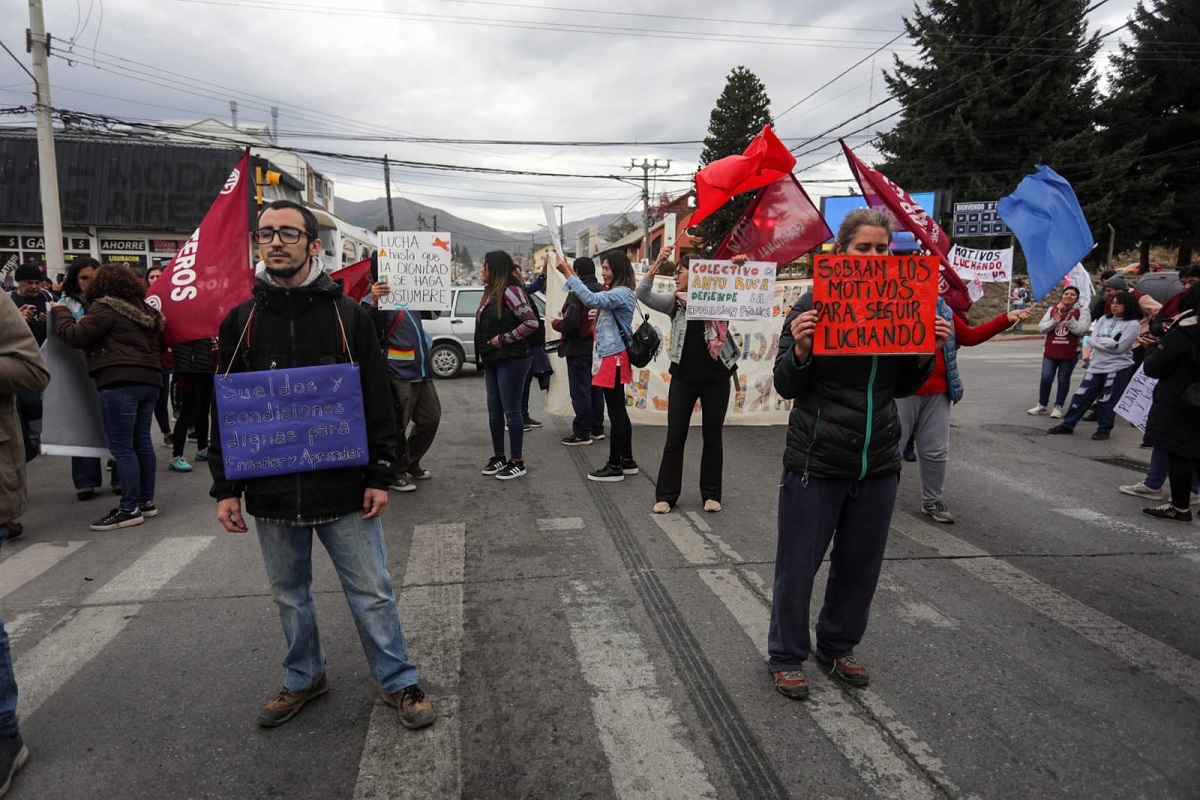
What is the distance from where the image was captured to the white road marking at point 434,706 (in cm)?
259

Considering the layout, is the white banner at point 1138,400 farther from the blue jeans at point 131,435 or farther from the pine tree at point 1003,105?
the pine tree at point 1003,105

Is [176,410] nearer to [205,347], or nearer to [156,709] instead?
[205,347]

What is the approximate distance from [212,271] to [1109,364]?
31.6ft

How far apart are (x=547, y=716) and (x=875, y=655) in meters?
1.62

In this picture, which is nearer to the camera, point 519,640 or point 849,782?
point 849,782

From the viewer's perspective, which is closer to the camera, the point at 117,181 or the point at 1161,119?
the point at 117,181

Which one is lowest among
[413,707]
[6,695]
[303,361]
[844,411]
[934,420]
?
[413,707]

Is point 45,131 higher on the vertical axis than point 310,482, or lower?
higher

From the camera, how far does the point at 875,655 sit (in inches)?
138

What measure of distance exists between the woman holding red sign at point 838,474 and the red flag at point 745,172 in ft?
6.90


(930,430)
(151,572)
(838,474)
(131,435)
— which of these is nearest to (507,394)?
(131,435)

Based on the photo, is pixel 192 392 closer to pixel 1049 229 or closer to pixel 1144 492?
pixel 1049 229

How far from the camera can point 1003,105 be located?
3291 centimetres

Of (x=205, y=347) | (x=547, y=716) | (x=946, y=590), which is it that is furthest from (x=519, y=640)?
(x=205, y=347)
